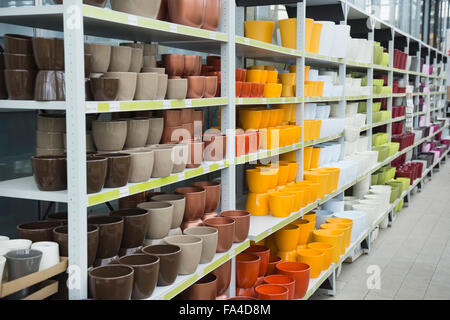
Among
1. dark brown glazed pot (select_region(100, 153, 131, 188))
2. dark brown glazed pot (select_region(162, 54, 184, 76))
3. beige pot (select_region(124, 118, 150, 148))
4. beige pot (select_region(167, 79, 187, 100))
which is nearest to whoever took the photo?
dark brown glazed pot (select_region(100, 153, 131, 188))

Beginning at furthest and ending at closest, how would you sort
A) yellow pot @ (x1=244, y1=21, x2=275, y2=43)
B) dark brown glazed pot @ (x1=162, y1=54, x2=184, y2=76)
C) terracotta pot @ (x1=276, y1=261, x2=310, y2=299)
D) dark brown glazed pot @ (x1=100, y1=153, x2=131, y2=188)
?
yellow pot @ (x1=244, y1=21, x2=275, y2=43)
terracotta pot @ (x1=276, y1=261, x2=310, y2=299)
dark brown glazed pot @ (x1=162, y1=54, x2=184, y2=76)
dark brown glazed pot @ (x1=100, y1=153, x2=131, y2=188)

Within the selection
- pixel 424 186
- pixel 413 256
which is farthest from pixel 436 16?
pixel 413 256

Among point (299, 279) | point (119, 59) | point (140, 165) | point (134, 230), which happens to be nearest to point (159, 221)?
point (134, 230)

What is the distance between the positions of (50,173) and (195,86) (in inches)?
34.1

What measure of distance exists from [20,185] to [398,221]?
4.72 metres

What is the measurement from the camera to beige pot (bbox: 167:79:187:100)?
2189 mm

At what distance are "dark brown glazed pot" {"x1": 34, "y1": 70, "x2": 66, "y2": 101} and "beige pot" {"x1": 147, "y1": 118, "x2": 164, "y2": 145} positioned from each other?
22.4 inches

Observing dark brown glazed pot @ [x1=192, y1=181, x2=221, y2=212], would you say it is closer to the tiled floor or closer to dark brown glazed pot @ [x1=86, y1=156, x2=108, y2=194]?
dark brown glazed pot @ [x1=86, y1=156, x2=108, y2=194]

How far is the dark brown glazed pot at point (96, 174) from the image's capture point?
1.68 m

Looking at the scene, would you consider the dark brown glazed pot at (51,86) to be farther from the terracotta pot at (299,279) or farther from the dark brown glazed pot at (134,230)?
the terracotta pot at (299,279)

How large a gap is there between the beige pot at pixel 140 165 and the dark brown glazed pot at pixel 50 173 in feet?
0.92

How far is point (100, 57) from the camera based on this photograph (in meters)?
1.87

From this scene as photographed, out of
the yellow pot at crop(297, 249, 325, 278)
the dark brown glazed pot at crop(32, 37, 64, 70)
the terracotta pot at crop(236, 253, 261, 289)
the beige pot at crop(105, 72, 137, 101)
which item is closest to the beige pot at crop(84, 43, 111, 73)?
the beige pot at crop(105, 72, 137, 101)

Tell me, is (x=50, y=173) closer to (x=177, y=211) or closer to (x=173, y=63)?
(x=177, y=211)
